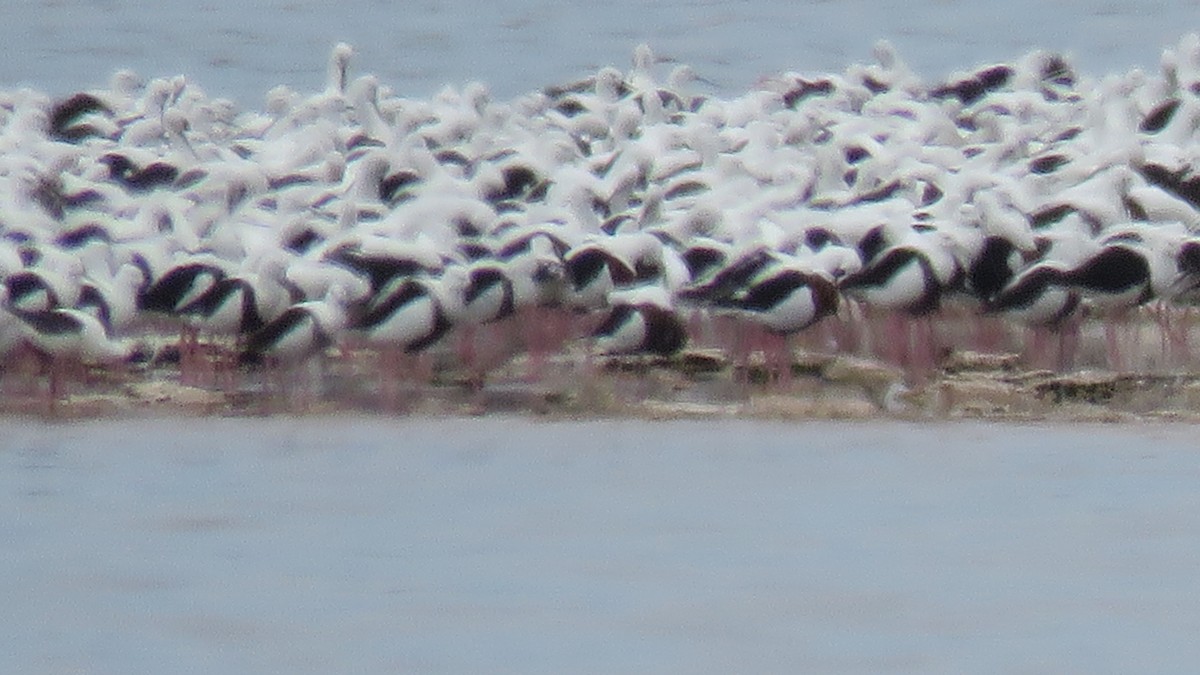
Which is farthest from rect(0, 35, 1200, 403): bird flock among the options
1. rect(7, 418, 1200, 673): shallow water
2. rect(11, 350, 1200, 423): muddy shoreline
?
rect(7, 418, 1200, 673): shallow water

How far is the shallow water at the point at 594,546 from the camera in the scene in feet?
18.9

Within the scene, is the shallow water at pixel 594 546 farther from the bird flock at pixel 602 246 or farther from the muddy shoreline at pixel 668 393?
the bird flock at pixel 602 246

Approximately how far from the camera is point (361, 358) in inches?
401

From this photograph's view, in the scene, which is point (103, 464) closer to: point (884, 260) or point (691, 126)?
point (884, 260)

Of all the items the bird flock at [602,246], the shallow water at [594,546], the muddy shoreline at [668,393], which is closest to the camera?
the shallow water at [594,546]

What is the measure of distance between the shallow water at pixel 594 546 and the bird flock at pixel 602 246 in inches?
30.8

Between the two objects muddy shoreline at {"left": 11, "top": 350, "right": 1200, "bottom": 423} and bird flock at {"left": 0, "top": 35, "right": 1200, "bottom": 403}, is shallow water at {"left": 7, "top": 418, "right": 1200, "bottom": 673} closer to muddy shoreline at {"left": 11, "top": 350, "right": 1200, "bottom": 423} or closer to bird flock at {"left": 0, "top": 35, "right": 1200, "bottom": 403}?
muddy shoreline at {"left": 11, "top": 350, "right": 1200, "bottom": 423}

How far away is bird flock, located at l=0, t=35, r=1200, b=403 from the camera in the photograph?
9.69 meters

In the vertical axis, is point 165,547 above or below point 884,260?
below

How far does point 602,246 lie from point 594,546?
11.0 ft

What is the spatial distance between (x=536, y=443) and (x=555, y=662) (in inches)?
114

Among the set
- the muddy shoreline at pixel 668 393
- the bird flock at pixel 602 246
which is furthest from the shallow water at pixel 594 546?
A: the bird flock at pixel 602 246

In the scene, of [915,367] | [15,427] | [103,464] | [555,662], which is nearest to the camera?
[555,662]

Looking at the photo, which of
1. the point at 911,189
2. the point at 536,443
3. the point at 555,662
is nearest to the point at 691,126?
the point at 911,189
